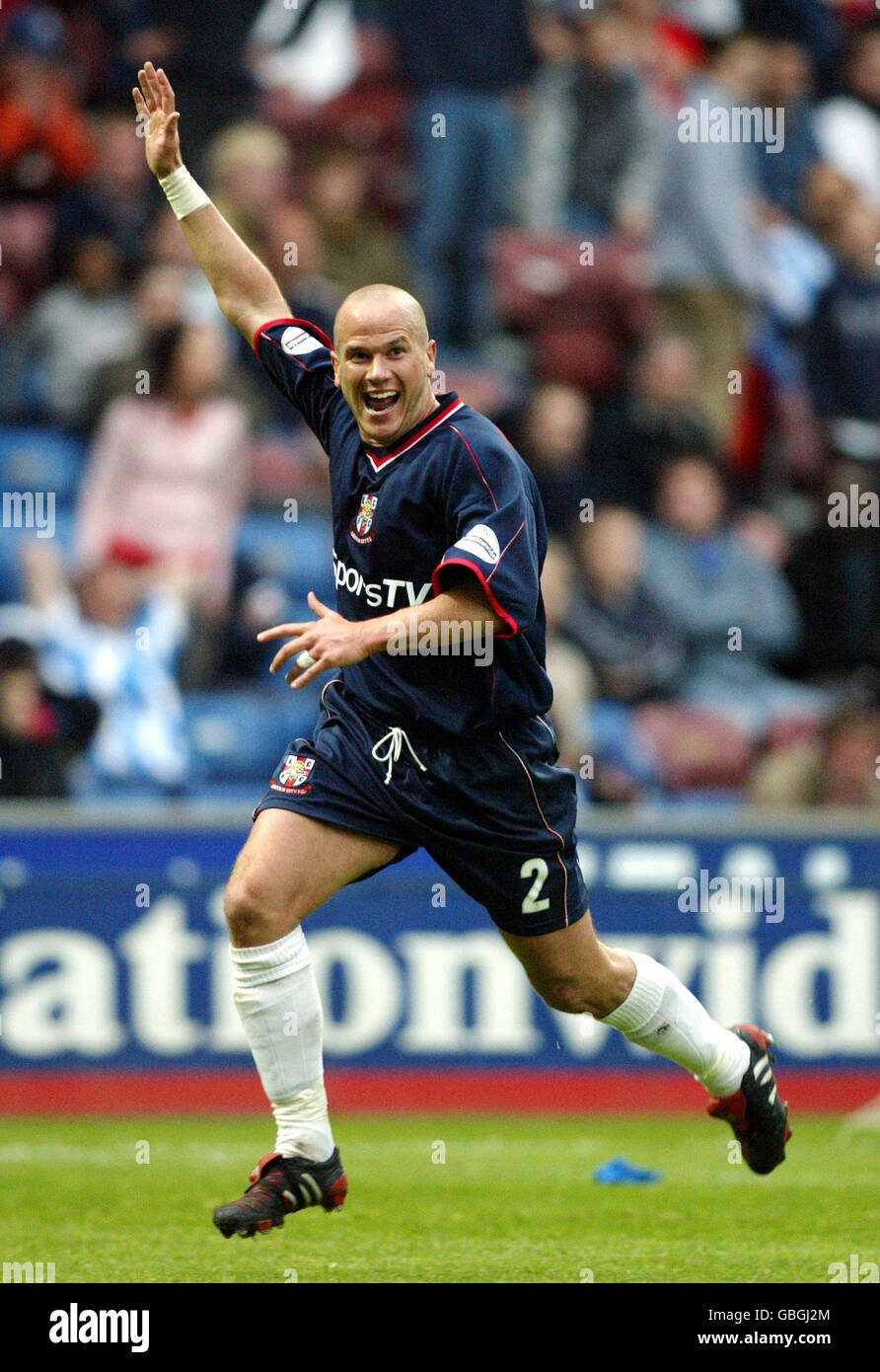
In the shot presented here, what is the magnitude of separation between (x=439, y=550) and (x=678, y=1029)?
145 cm

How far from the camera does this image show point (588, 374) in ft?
35.9

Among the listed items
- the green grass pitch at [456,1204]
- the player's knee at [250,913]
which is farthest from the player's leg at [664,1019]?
the player's knee at [250,913]

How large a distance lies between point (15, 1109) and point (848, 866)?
3732mm

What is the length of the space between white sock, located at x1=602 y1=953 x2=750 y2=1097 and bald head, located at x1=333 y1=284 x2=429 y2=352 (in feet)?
5.80

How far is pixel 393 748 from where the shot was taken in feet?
16.0

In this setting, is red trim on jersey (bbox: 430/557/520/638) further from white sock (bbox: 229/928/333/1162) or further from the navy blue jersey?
white sock (bbox: 229/928/333/1162)

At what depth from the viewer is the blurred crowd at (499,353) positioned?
9.70 meters

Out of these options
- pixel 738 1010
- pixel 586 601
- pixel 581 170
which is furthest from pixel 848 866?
pixel 581 170

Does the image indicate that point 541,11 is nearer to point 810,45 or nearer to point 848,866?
point 810,45

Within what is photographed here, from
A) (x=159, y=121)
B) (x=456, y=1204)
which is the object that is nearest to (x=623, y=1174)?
(x=456, y=1204)

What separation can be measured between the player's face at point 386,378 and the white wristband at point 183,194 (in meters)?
0.80

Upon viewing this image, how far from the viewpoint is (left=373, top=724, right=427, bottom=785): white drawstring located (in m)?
4.85

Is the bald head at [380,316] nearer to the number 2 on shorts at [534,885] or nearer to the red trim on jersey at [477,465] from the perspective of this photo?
the red trim on jersey at [477,465]

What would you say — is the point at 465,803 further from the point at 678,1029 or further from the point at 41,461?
the point at 41,461
